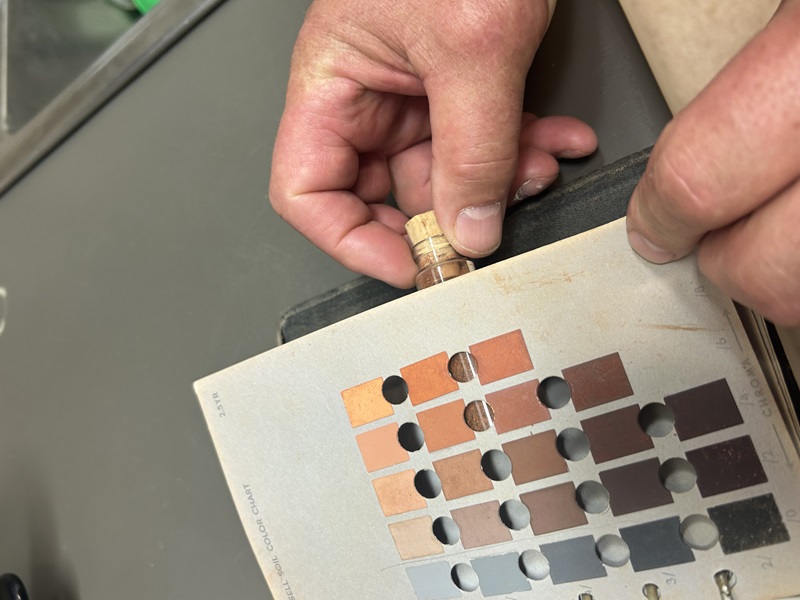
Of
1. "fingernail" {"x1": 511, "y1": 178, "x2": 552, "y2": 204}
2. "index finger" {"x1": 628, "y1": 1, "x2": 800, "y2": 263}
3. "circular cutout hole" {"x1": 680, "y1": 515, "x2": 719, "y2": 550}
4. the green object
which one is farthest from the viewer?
the green object

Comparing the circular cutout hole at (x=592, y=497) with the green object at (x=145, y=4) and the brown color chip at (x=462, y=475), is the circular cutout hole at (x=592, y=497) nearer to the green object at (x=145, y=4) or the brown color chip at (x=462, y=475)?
the brown color chip at (x=462, y=475)

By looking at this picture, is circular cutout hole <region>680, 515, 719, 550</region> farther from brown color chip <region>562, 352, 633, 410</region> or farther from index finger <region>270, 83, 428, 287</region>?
index finger <region>270, 83, 428, 287</region>

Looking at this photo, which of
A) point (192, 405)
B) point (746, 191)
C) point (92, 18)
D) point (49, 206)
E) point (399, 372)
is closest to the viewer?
point (746, 191)

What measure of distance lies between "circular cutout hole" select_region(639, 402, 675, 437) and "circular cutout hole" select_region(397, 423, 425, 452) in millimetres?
132

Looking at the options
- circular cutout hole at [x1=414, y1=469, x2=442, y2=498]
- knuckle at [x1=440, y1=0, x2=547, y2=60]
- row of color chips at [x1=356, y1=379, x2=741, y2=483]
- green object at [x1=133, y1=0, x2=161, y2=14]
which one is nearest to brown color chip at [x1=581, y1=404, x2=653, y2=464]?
row of color chips at [x1=356, y1=379, x2=741, y2=483]

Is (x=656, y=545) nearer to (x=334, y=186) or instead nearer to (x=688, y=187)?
(x=688, y=187)

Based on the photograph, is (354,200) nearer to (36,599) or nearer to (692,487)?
(692,487)

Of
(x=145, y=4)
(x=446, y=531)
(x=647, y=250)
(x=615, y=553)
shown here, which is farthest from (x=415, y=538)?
(x=145, y=4)

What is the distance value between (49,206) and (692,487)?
748 mm

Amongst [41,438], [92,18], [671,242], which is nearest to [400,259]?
[671,242]

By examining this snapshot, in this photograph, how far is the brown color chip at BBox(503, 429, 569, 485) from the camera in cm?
35

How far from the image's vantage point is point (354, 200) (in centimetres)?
49

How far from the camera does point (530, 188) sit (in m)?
0.44

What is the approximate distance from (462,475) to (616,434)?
95mm
